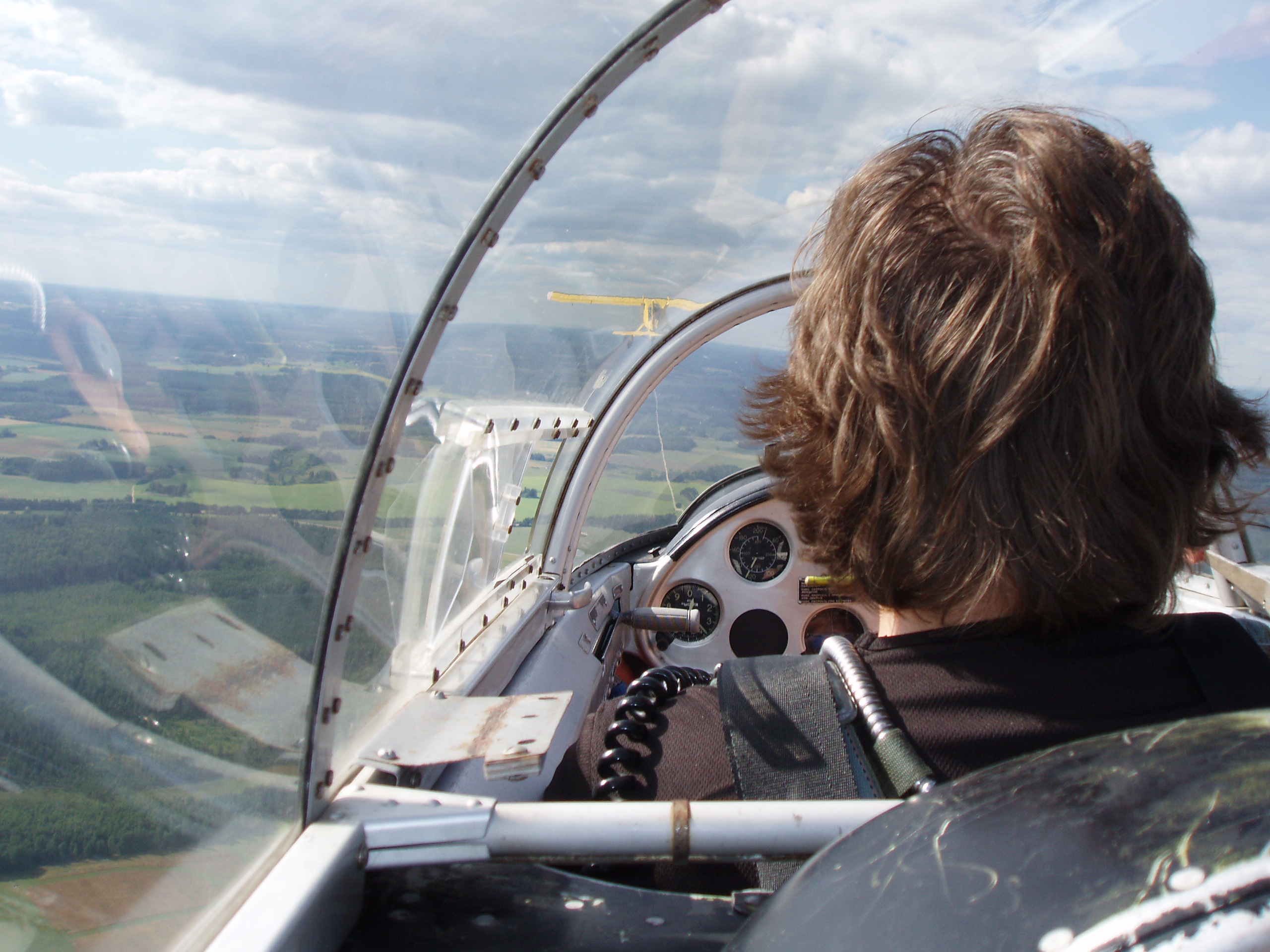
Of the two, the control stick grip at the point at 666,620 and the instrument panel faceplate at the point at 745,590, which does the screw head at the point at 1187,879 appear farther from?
the instrument panel faceplate at the point at 745,590

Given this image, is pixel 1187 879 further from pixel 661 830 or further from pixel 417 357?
pixel 417 357

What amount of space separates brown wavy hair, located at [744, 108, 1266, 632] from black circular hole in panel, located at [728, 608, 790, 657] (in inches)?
91.3

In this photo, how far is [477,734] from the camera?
97 centimetres

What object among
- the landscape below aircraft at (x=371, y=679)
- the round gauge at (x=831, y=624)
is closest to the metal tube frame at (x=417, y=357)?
the landscape below aircraft at (x=371, y=679)

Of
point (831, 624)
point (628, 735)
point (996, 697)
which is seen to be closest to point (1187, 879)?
point (996, 697)

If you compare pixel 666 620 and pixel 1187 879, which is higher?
pixel 666 620

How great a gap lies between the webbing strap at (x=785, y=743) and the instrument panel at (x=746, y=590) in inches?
87.6

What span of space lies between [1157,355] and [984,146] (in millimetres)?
295

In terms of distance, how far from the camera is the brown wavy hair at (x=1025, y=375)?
77 cm

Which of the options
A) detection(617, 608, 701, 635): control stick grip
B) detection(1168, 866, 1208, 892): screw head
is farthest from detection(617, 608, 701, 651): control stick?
detection(1168, 866, 1208, 892): screw head

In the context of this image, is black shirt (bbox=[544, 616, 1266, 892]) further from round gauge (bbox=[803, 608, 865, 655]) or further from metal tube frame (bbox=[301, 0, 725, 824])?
round gauge (bbox=[803, 608, 865, 655])

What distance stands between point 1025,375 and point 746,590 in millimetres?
2448

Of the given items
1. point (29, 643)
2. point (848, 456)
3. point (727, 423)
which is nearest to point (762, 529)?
point (727, 423)

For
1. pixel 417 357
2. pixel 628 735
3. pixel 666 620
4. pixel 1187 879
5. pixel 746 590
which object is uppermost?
pixel 417 357
